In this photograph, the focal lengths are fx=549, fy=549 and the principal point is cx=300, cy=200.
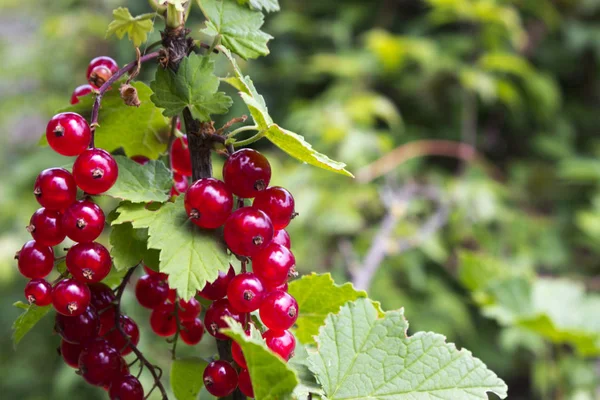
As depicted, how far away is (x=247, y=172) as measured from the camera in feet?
1.34

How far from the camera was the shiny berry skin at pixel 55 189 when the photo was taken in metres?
0.41

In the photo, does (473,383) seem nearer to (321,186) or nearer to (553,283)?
(553,283)

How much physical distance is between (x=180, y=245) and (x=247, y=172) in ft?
0.24

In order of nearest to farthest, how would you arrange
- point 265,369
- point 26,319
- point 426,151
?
point 265,369 → point 26,319 → point 426,151

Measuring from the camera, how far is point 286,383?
0.34m

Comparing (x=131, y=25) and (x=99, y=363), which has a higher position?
(x=131, y=25)

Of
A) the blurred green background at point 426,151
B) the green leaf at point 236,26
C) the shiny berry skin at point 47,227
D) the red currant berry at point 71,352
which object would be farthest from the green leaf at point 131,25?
the blurred green background at point 426,151

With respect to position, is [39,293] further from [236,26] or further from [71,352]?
[236,26]

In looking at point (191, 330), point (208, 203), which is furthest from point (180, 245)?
point (191, 330)

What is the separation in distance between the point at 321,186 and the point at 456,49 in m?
0.88

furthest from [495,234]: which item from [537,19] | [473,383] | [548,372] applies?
[473,383]

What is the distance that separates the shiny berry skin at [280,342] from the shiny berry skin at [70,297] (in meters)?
0.14

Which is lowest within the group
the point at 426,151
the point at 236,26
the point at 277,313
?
the point at 426,151

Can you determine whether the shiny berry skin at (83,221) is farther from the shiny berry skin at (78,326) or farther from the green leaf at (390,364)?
the green leaf at (390,364)
